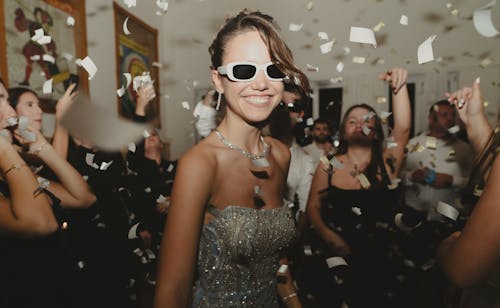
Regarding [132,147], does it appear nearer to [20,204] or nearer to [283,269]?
Result: [20,204]

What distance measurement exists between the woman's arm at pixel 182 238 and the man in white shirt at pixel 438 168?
2.48 m

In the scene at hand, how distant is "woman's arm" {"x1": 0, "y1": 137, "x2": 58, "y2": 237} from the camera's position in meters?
1.51

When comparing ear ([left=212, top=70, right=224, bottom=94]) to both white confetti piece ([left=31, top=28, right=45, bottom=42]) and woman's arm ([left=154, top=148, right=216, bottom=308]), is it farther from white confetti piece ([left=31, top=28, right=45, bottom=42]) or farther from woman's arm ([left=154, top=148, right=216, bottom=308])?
white confetti piece ([left=31, top=28, right=45, bottom=42])

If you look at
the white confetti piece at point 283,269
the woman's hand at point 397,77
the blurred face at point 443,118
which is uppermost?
the woman's hand at point 397,77

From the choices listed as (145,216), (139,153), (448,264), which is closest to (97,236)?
(145,216)

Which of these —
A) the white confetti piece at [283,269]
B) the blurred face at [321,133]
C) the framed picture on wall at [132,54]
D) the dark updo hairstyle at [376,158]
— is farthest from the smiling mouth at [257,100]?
the framed picture on wall at [132,54]

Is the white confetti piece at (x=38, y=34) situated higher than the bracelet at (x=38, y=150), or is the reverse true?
the white confetti piece at (x=38, y=34)

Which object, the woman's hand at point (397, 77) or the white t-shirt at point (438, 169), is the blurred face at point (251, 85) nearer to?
the woman's hand at point (397, 77)

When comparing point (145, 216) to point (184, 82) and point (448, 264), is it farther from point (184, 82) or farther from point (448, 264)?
point (184, 82)

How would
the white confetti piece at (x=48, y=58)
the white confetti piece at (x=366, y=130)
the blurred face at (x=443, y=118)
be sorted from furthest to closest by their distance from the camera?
1. the blurred face at (x=443, y=118)
2. the white confetti piece at (x=48, y=58)
3. the white confetti piece at (x=366, y=130)

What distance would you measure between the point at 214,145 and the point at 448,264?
0.86 m

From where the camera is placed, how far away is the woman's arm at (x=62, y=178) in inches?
78.2

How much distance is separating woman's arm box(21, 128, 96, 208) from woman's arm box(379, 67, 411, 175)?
1.70 metres

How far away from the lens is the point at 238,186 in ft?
5.05
